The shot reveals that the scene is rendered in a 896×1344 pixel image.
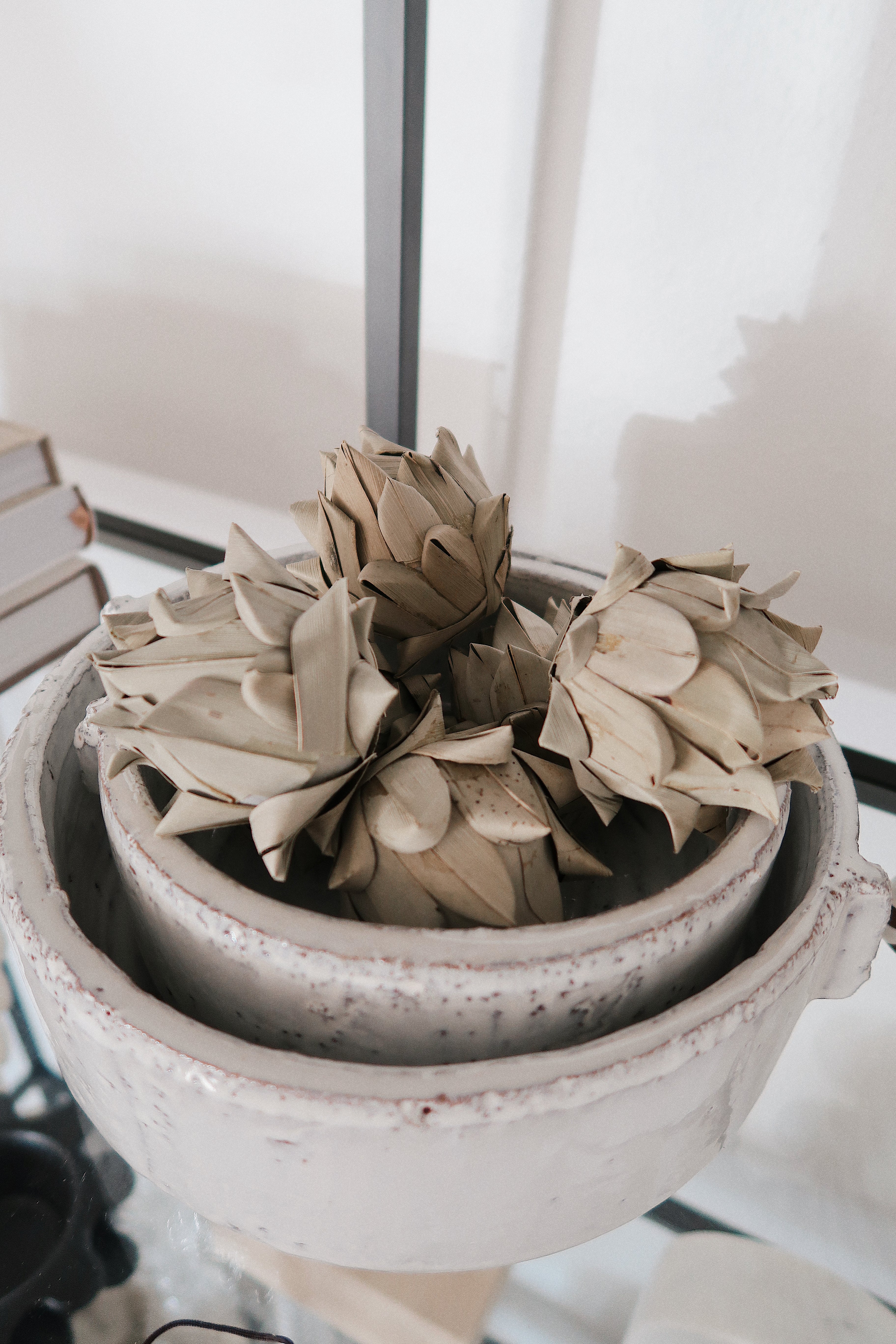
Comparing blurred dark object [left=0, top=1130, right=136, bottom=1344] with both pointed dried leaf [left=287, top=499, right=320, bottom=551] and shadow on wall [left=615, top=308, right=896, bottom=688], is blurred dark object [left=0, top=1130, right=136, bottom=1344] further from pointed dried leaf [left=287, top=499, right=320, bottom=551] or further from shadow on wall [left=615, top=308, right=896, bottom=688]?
shadow on wall [left=615, top=308, right=896, bottom=688]

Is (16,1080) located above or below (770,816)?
below

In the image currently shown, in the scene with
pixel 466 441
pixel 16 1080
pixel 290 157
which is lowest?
pixel 16 1080

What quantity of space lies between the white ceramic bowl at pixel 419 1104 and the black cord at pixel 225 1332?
0.36 feet

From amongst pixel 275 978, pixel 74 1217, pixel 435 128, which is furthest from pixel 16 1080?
pixel 435 128

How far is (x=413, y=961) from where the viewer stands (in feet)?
0.60

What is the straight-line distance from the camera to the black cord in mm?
295

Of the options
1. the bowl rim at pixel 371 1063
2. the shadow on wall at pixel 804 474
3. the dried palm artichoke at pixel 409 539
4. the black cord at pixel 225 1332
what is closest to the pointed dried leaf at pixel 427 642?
the dried palm artichoke at pixel 409 539

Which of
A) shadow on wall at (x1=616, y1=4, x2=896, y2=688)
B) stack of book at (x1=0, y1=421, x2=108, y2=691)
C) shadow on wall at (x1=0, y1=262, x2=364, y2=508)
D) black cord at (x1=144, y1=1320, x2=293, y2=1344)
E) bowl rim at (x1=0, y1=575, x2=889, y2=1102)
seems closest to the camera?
bowl rim at (x1=0, y1=575, x2=889, y2=1102)

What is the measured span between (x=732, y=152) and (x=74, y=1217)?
0.58 metres

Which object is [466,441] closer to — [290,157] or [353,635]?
[290,157]

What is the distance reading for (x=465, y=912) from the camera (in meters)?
0.20

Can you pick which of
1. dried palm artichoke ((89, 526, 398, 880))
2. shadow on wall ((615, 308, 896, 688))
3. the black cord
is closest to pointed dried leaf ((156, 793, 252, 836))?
dried palm artichoke ((89, 526, 398, 880))

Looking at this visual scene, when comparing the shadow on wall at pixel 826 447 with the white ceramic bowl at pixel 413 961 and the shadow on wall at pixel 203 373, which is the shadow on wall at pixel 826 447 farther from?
the white ceramic bowl at pixel 413 961

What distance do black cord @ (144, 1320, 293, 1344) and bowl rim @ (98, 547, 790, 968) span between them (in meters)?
0.19
